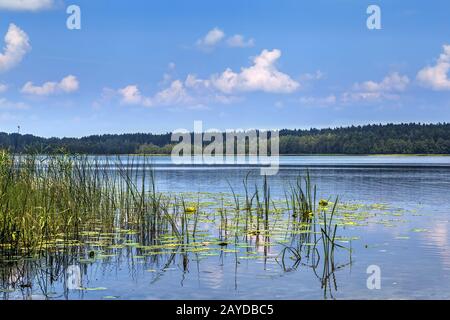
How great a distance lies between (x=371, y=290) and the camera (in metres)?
9.87

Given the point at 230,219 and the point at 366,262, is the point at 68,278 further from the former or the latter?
the point at 230,219

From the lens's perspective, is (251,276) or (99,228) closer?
(251,276)

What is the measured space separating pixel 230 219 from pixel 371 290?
7.19 m
